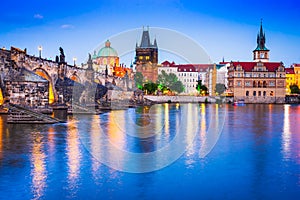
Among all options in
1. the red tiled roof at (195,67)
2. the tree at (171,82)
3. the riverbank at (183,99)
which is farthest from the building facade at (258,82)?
the red tiled roof at (195,67)

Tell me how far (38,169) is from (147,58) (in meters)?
149

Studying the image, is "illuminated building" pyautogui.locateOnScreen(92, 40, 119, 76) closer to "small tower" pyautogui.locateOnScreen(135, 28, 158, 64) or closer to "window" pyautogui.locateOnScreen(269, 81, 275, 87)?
"small tower" pyautogui.locateOnScreen(135, 28, 158, 64)

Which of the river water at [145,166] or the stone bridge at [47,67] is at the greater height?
the stone bridge at [47,67]

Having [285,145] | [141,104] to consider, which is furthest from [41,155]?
[141,104]

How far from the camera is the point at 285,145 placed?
19.7m

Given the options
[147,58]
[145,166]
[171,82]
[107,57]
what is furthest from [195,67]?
[145,166]

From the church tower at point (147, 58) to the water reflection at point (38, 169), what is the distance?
447 ft

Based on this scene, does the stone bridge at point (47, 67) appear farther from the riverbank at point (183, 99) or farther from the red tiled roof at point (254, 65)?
the red tiled roof at point (254, 65)

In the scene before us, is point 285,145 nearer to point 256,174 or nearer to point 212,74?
point 256,174

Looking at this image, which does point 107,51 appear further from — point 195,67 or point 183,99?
point 183,99

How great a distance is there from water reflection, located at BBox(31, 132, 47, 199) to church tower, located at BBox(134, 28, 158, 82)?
136 m

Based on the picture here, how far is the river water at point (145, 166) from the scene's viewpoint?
10.7 metres

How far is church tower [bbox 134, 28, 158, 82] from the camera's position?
155125 millimetres

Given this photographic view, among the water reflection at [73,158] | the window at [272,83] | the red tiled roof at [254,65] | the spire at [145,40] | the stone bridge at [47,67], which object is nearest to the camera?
the water reflection at [73,158]
